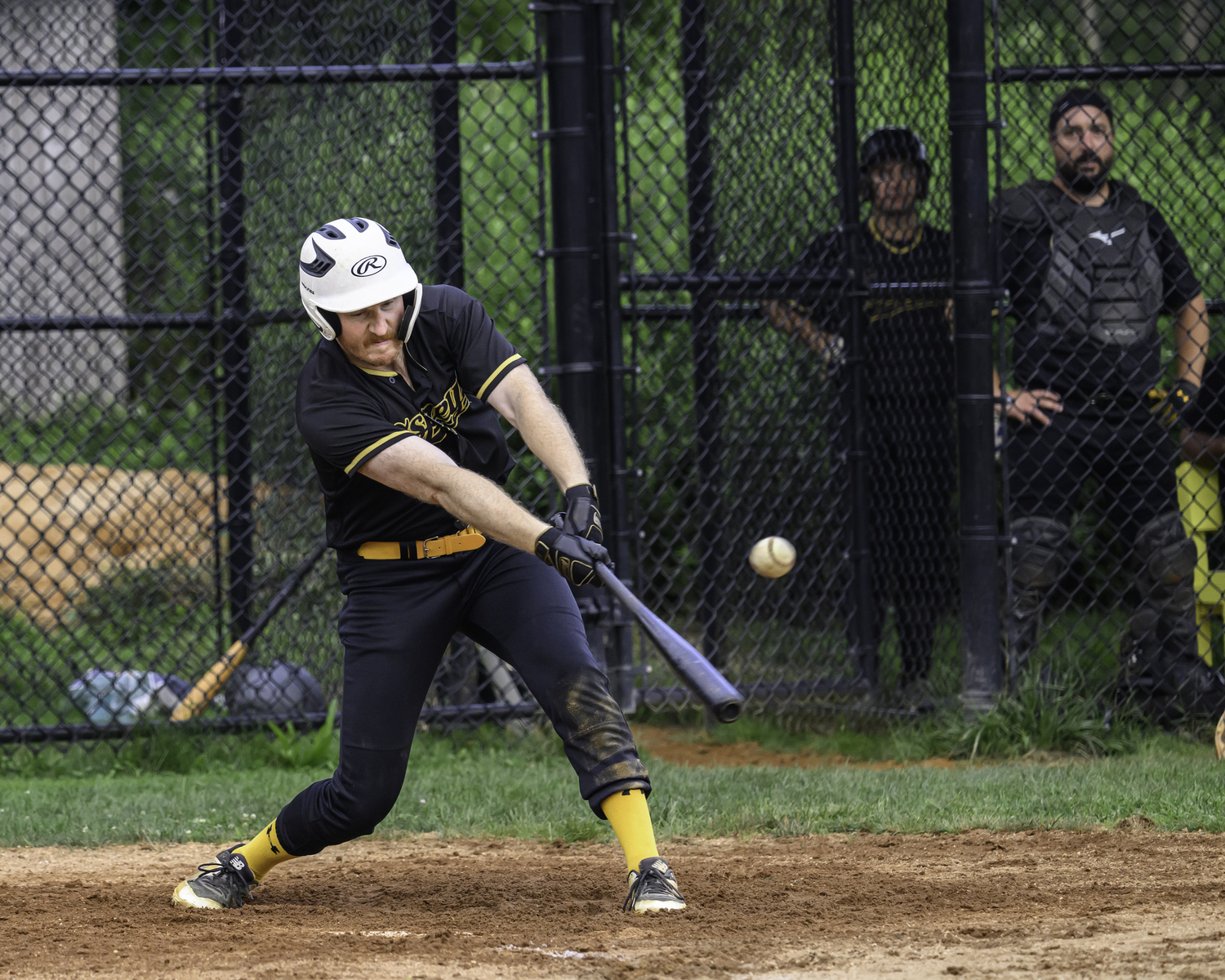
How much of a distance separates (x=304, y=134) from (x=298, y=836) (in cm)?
328

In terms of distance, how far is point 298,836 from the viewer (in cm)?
369

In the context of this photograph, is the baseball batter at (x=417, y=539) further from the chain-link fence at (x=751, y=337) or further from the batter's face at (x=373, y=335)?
the chain-link fence at (x=751, y=337)

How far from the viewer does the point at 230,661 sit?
5664 mm

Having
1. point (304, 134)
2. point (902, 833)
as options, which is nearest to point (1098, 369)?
point (902, 833)

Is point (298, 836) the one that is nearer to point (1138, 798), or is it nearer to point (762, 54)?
point (1138, 798)

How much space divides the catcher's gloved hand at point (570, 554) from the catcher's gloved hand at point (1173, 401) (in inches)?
132

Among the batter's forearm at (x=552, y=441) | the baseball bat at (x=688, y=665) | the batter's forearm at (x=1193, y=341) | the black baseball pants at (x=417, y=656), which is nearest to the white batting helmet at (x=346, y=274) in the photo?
the batter's forearm at (x=552, y=441)

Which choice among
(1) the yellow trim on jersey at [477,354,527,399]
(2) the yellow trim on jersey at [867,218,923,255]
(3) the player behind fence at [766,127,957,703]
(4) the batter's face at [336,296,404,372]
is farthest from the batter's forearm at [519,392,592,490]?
(2) the yellow trim on jersey at [867,218,923,255]

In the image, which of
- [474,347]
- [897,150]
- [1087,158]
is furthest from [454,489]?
[1087,158]

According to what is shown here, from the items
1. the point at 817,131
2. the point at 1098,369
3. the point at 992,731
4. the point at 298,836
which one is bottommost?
the point at 992,731

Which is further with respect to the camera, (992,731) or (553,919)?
(992,731)

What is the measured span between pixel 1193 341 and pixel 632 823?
3660 mm

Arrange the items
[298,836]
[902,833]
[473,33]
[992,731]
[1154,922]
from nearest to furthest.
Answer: [1154,922] → [298,836] → [902,833] → [992,731] → [473,33]

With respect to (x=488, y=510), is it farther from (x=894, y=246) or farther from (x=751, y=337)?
(x=894, y=246)
